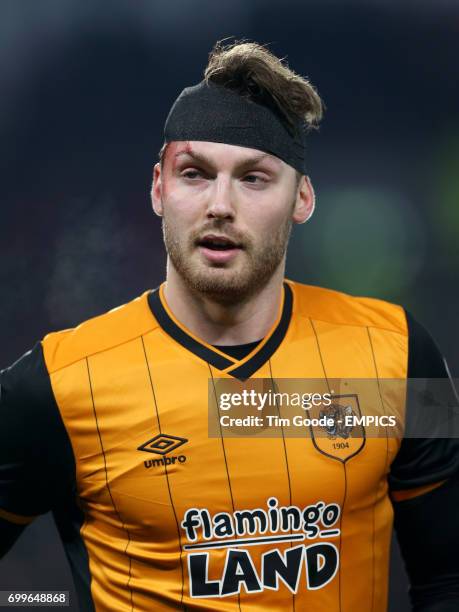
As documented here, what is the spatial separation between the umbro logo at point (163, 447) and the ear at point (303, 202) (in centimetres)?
50

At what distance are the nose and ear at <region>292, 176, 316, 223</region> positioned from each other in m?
0.21

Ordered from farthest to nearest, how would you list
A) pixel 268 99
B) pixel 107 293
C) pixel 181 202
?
pixel 107 293 < pixel 268 99 < pixel 181 202

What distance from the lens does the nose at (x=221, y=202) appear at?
1562mm

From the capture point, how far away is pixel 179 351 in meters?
1.70

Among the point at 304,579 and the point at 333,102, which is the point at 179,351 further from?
the point at 333,102

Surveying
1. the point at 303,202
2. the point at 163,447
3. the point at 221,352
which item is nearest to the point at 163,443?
the point at 163,447

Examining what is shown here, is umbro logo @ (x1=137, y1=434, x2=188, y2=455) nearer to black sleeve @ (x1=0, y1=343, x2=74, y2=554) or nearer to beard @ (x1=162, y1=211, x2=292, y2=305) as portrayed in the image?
black sleeve @ (x1=0, y1=343, x2=74, y2=554)

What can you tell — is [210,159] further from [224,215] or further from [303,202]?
[303,202]

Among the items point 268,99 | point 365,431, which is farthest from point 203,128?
point 365,431

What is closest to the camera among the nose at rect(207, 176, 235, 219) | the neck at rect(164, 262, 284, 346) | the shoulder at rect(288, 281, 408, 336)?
the nose at rect(207, 176, 235, 219)

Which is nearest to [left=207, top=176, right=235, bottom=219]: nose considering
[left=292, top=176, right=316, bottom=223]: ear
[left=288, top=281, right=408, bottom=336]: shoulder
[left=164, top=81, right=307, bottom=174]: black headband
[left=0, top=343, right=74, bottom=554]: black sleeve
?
[left=164, top=81, right=307, bottom=174]: black headband

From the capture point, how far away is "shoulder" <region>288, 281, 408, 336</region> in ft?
5.92

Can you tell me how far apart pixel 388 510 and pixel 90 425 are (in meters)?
0.61

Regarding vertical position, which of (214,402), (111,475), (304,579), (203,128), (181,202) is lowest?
(304,579)
